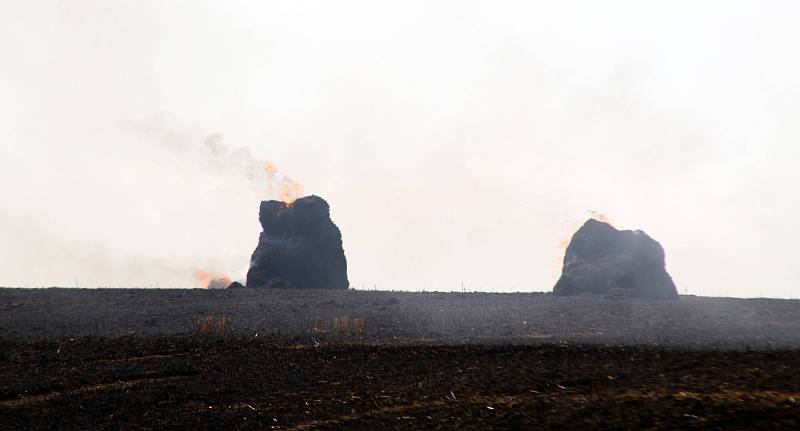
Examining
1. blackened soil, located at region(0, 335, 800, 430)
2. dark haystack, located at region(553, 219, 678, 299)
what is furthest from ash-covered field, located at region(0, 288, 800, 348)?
blackened soil, located at region(0, 335, 800, 430)

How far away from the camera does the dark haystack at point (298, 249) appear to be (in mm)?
50562

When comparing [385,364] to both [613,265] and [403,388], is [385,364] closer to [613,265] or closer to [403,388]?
[403,388]

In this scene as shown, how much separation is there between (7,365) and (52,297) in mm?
19255

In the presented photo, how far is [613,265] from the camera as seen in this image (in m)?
47.0

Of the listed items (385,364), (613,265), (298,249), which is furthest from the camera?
(298,249)

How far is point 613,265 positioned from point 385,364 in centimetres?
3159

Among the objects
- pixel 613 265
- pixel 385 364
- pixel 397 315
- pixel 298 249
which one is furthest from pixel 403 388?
pixel 298 249

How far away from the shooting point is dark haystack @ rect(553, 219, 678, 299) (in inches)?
1820

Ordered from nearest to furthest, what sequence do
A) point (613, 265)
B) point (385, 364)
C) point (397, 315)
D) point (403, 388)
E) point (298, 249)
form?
point (403, 388) < point (385, 364) < point (397, 315) < point (613, 265) < point (298, 249)

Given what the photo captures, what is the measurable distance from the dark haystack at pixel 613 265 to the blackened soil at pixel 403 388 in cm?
2608

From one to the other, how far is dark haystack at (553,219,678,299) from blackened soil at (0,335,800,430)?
85.6 ft

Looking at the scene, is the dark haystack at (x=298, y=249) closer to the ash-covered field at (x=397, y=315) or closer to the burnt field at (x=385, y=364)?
the ash-covered field at (x=397, y=315)

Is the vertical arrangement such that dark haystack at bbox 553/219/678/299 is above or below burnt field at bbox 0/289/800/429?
above

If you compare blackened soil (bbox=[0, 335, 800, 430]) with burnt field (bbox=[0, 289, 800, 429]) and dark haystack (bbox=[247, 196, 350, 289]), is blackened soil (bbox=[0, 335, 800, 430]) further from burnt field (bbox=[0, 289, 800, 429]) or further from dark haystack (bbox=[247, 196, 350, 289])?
dark haystack (bbox=[247, 196, 350, 289])
